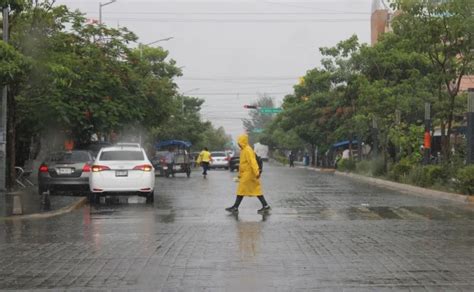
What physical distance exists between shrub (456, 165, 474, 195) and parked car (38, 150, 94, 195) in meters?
11.3

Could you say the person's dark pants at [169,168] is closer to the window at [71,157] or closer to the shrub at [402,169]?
the shrub at [402,169]

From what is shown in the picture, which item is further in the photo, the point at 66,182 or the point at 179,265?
the point at 66,182

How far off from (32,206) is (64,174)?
4.06 metres

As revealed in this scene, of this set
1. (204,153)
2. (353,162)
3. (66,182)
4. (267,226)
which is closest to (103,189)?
(66,182)

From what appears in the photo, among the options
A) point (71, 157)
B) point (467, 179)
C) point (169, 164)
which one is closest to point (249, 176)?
point (467, 179)

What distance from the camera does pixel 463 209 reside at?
1750 centimetres

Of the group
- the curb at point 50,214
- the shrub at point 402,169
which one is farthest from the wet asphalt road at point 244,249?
the shrub at point 402,169

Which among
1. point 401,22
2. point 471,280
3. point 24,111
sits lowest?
point 471,280

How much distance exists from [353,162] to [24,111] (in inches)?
894

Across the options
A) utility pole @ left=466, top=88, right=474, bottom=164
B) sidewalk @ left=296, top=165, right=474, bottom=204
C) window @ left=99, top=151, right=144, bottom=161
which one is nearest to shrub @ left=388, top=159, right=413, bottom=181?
sidewalk @ left=296, top=165, right=474, bottom=204

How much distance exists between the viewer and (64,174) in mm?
21922

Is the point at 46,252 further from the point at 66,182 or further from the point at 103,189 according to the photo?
the point at 66,182

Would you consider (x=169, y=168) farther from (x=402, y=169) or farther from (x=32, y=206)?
(x=32, y=206)

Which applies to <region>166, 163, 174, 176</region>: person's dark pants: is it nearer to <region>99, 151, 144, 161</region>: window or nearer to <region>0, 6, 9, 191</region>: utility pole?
<region>0, 6, 9, 191</region>: utility pole
